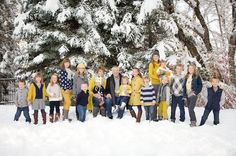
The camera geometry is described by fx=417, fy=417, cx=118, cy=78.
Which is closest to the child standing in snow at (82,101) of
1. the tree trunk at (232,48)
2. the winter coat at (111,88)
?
the winter coat at (111,88)

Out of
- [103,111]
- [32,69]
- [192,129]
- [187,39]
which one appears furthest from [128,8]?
[192,129]

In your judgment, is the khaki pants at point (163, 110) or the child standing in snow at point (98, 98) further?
the child standing in snow at point (98, 98)

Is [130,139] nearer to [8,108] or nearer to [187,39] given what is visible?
[8,108]

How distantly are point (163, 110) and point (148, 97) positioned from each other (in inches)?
22.0

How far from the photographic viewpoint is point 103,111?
11.3 m

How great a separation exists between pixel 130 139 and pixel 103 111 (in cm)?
247

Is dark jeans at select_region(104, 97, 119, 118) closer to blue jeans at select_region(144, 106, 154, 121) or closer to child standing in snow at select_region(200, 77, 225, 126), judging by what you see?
blue jeans at select_region(144, 106, 154, 121)

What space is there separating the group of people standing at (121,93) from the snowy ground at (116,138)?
42 cm

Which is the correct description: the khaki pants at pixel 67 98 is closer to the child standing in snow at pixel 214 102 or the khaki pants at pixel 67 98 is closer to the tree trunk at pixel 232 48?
the child standing in snow at pixel 214 102

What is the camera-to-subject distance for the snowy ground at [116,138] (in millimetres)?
8047

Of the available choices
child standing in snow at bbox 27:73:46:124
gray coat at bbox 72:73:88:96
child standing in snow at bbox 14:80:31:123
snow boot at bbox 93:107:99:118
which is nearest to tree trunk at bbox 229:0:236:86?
snow boot at bbox 93:107:99:118

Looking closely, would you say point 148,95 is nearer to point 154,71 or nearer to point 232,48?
point 154,71

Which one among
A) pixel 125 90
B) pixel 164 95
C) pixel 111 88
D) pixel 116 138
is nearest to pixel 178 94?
pixel 164 95

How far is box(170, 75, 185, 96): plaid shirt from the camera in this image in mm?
10695
